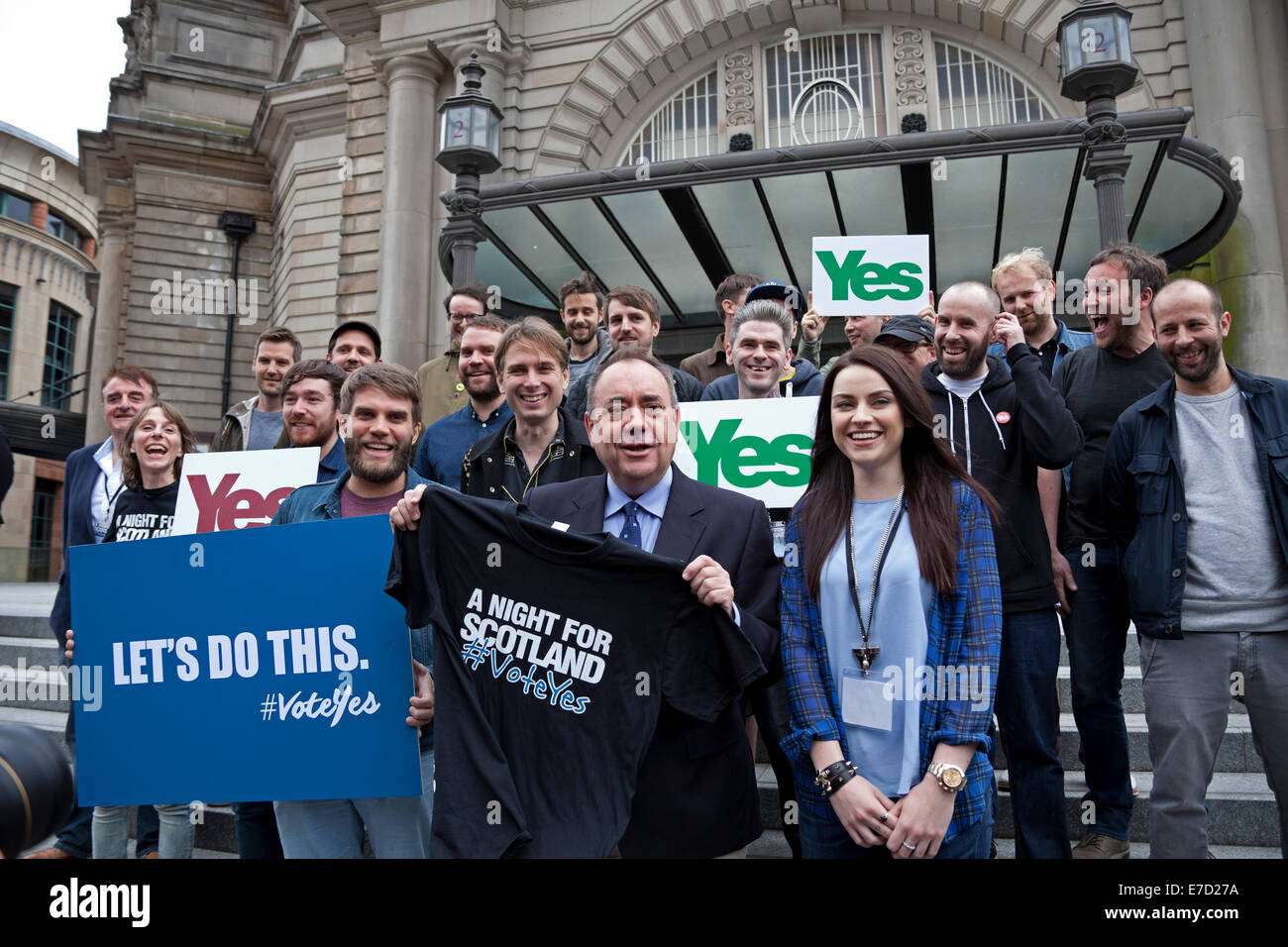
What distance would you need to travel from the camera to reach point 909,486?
113 inches

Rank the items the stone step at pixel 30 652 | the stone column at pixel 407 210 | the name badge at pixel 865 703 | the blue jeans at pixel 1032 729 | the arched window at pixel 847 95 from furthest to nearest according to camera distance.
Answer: the stone column at pixel 407 210 < the arched window at pixel 847 95 < the stone step at pixel 30 652 < the blue jeans at pixel 1032 729 < the name badge at pixel 865 703

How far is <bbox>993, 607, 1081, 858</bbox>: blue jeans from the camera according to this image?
132 inches

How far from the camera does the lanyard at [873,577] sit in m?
2.68

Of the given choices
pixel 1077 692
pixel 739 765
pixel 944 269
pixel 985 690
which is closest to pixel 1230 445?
pixel 1077 692

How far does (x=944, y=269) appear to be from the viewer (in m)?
15.2

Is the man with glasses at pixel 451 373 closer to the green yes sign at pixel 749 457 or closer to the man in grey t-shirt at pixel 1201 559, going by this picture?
the green yes sign at pixel 749 457

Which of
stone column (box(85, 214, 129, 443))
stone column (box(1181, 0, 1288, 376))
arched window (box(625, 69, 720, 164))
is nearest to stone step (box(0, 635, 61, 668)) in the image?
arched window (box(625, 69, 720, 164))

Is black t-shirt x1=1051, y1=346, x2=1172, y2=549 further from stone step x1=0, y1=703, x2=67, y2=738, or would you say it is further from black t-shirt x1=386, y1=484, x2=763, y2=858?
stone step x1=0, y1=703, x2=67, y2=738

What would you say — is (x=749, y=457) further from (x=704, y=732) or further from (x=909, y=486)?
(x=704, y=732)

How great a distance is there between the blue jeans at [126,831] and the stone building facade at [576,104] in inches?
476

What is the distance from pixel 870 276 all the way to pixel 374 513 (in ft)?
12.1

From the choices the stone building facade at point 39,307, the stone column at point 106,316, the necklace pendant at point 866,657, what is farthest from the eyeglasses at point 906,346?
the stone building facade at point 39,307

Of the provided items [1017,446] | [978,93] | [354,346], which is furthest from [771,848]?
[978,93]
